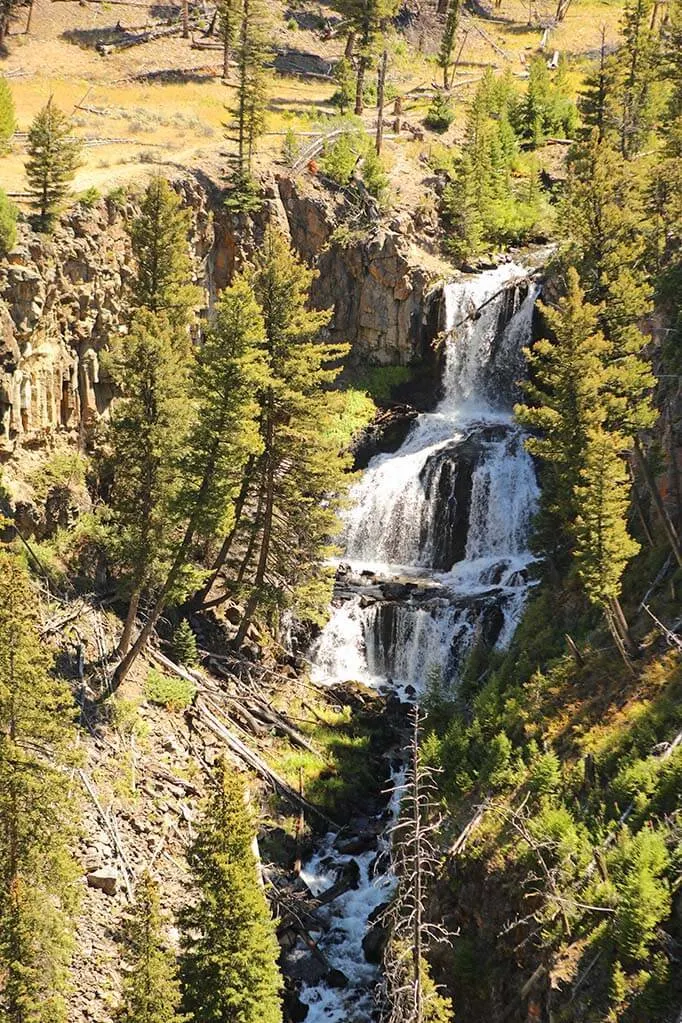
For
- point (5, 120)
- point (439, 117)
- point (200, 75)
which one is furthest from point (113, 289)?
point (200, 75)

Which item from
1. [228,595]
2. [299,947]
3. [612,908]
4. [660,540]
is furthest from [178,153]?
[612,908]

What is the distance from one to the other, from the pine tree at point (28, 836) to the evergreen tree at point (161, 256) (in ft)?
62.3

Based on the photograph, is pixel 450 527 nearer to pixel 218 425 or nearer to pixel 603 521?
pixel 218 425

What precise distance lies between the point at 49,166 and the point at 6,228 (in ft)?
15.9

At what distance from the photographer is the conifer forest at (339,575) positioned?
68.9ft

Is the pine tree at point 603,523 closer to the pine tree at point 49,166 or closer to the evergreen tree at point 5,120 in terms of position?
the pine tree at point 49,166

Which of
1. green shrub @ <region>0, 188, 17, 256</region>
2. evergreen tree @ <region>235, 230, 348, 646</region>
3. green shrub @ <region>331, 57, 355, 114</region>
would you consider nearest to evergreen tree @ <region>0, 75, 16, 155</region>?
green shrub @ <region>0, 188, 17, 256</region>

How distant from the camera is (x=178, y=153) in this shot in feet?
176

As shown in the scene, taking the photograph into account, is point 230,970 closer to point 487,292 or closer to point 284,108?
point 487,292

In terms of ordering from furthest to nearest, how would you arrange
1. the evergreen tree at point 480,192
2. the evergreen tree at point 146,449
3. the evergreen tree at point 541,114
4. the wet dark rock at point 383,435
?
the evergreen tree at point 541,114
the evergreen tree at point 480,192
the wet dark rock at point 383,435
the evergreen tree at point 146,449

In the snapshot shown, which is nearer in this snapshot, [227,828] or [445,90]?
[227,828]

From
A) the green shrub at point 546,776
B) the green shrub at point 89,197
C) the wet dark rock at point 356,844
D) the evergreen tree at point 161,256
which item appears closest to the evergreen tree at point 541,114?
the green shrub at point 89,197

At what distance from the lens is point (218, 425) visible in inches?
1235

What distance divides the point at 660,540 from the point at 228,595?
15.2 metres
